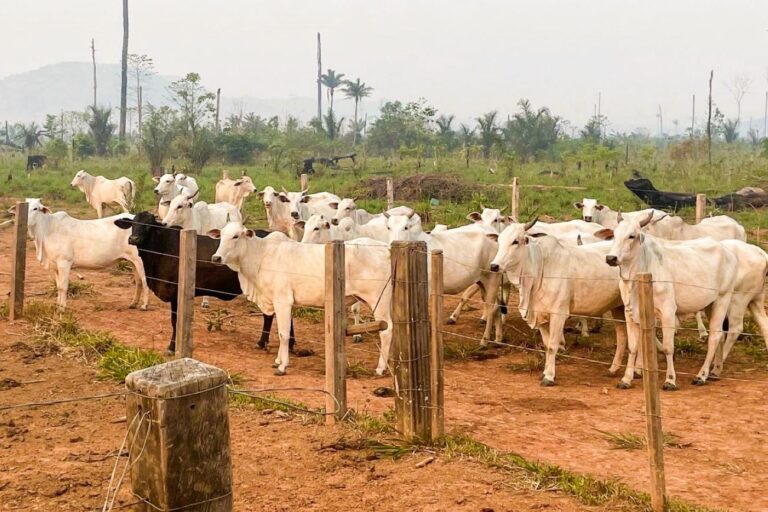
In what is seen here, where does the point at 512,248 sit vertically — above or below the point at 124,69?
below

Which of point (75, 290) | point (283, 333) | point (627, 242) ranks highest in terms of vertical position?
point (627, 242)

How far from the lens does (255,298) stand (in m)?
9.66

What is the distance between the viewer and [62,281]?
11.1 m

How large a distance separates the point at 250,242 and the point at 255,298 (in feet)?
2.09

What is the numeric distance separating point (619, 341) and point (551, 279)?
3.61 feet

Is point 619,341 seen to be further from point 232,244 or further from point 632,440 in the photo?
point 232,244

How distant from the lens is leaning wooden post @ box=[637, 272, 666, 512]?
195 inches

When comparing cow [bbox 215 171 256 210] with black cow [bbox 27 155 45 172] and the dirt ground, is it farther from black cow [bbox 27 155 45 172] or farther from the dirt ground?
black cow [bbox 27 155 45 172]

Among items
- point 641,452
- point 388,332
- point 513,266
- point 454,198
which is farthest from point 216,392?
point 454,198

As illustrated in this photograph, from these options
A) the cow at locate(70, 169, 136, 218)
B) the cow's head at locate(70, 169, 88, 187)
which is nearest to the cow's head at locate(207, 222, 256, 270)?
the cow at locate(70, 169, 136, 218)

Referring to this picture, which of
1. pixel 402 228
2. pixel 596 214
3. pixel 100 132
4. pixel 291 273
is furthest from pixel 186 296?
pixel 100 132

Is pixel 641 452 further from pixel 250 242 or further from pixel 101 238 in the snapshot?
pixel 101 238

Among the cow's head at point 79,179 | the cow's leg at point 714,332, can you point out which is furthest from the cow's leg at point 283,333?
the cow's head at point 79,179

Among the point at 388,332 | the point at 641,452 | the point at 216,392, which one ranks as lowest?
the point at 641,452
